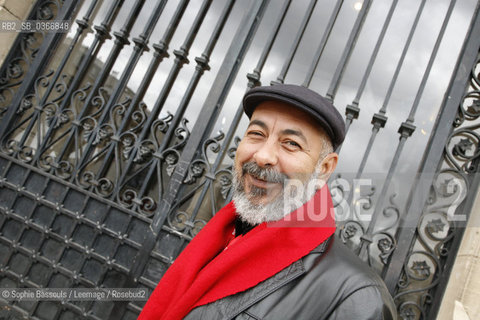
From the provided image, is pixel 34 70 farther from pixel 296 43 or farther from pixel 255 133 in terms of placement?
pixel 255 133

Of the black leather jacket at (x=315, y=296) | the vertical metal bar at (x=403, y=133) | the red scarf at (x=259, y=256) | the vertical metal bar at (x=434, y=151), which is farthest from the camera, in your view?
the vertical metal bar at (x=403, y=133)

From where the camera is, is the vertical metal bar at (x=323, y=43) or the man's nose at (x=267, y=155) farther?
the vertical metal bar at (x=323, y=43)

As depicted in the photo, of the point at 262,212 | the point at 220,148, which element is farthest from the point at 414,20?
the point at 262,212

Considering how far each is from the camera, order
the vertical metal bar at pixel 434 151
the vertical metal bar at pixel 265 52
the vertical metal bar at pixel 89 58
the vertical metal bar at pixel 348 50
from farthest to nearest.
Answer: the vertical metal bar at pixel 89 58, the vertical metal bar at pixel 265 52, the vertical metal bar at pixel 348 50, the vertical metal bar at pixel 434 151

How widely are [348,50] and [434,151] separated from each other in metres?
1.08

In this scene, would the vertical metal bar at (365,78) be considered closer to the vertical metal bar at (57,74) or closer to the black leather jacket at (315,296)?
the black leather jacket at (315,296)

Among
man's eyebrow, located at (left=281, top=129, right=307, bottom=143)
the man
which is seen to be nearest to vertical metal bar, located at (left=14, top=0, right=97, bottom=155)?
the man

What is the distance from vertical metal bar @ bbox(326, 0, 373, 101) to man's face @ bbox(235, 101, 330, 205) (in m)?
1.38

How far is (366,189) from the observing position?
2.70m

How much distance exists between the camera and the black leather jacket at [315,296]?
1244 millimetres

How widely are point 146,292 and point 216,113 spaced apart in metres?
1.62

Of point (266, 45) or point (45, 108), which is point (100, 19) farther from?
point (266, 45)

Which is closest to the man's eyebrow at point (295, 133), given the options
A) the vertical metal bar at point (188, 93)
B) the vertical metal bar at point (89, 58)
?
the vertical metal bar at point (188, 93)

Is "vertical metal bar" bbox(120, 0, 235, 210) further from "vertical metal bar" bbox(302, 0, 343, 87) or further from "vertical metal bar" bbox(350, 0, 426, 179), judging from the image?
"vertical metal bar" bbox(350, 0, 426, 179)
